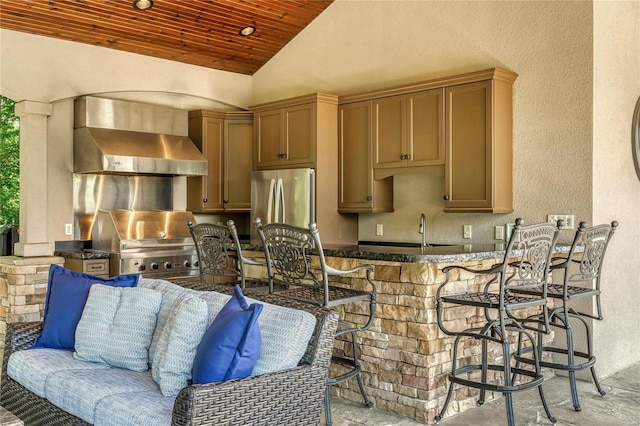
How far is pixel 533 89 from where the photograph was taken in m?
4.67

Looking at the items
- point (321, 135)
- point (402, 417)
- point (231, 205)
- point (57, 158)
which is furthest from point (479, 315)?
point (57, 158)

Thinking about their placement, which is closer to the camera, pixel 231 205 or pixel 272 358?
pixel 272 358

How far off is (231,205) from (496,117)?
9.93ft

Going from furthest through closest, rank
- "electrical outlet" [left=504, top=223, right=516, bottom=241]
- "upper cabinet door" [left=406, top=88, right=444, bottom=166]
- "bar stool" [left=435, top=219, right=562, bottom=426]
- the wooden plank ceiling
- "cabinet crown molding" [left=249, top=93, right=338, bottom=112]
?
1. "cabinet crown molding" [left=249, top=93, right=338, bottom=112]
2. the wooden plank ceiling
3. "upper cabinet door" [left=406, top=88, right=444, bottom=166]
4. "electrical outlet" [left=504, top=223, right=516, bottom=241]
5. "bar stool" [left=435, top=219, right=562, bottom=426]

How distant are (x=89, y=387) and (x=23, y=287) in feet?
9.52

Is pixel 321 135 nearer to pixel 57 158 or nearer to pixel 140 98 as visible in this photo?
pixel 140 98

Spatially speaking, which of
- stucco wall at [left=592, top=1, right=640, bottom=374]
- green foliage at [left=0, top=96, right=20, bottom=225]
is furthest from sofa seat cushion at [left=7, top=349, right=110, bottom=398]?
green foliage at [left=0, top=96, right=20, bottom=225]

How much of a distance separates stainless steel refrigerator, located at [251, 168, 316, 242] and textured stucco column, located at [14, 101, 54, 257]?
6.09 feet

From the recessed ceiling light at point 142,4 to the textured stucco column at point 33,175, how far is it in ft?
3.79

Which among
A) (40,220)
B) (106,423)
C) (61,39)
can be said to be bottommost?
(106,423)

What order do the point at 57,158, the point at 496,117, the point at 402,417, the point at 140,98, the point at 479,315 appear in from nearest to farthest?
1. the point at 402,417
2. the point at 479,315
3. the point at 496,117
4. the point at 57,158
5. the point at 140,98

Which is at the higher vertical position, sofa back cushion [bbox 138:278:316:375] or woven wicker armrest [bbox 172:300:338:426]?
sofa back cushion [bbox 138:278:316:375]

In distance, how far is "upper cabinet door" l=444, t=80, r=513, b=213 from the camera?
4.64 m

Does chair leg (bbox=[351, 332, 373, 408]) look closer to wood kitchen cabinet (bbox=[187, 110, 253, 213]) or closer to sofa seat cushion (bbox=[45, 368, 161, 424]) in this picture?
sofa seat cushion (bbox=[45, 368, 161, 424])
